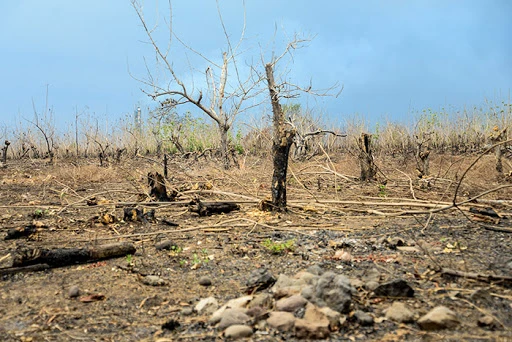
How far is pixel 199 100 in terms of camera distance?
41.4 feet

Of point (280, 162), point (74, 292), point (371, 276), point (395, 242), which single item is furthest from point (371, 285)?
point (280, 162)

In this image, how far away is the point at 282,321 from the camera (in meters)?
1.98

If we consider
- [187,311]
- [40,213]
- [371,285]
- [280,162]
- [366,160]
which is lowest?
[187,311]

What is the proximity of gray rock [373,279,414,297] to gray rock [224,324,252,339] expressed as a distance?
0.74 meters

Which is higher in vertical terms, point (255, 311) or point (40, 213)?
point (40, 213)

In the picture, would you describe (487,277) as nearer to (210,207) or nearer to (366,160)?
(210,207)

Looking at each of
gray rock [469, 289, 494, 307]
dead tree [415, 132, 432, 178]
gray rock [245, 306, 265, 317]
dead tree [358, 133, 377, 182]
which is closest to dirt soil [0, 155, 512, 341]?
gray rock [469, 289, 494, 307]

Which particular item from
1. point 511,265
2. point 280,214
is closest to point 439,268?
point 511,265

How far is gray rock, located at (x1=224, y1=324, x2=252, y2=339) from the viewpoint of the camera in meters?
1.96

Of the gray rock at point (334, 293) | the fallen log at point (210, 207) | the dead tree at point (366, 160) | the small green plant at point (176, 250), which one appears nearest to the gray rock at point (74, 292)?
the small green plant at point (176, 250)

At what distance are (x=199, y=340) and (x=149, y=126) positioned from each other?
20944mm

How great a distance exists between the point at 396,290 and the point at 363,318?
0.37 metres

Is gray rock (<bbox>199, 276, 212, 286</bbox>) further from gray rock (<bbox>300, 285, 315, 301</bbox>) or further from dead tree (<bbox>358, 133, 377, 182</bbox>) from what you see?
dead tree (<bbox>358, 133, 377, 182</bbox>)

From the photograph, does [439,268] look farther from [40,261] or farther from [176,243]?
[40,261]
